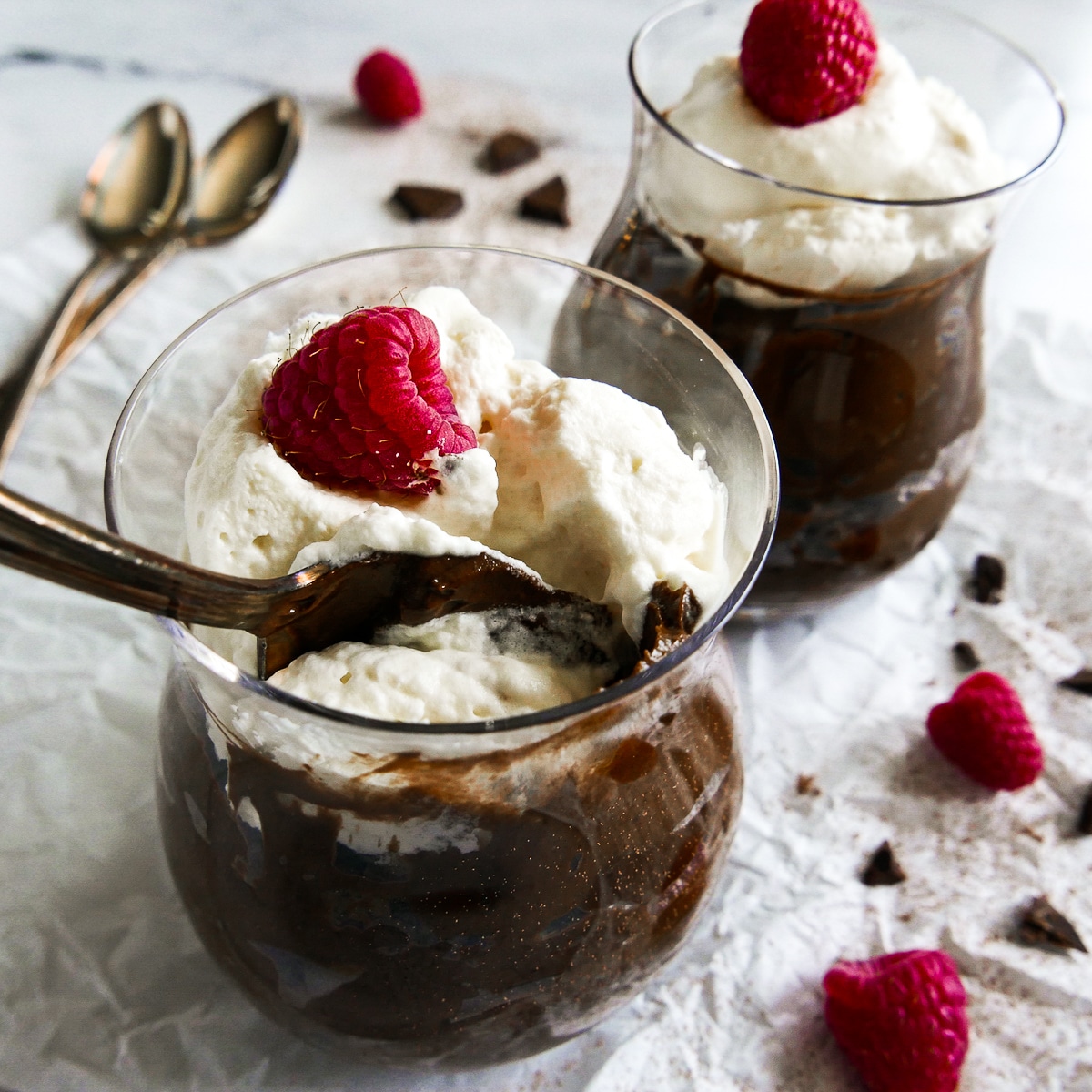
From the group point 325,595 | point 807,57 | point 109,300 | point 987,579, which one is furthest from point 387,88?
point 325,595

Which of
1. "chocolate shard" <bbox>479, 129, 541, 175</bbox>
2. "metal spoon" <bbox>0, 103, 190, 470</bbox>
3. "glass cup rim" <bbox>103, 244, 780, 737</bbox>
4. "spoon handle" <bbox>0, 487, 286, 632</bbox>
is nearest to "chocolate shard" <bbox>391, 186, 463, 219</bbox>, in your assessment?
"chocolate shard" <bbox>479, 129, 541, 175</bbox>

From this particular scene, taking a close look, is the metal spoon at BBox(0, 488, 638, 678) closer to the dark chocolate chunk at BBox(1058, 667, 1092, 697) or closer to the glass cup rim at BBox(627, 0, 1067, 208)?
the glass cup rim at BBox(627, 0, 1067, 208)

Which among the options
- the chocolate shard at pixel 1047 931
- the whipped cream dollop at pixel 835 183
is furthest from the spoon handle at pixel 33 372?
the chocolate shard at pixel 1047 931

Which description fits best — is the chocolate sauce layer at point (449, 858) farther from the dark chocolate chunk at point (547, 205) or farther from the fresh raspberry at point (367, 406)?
the dark chocolate chunk at point (547, 205)

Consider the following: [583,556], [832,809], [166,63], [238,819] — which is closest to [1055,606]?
[832,809]

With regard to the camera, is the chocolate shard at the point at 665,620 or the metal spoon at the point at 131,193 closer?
the chocolate shard at the point at 665,620

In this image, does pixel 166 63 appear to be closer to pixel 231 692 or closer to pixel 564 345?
pixel 564 345
